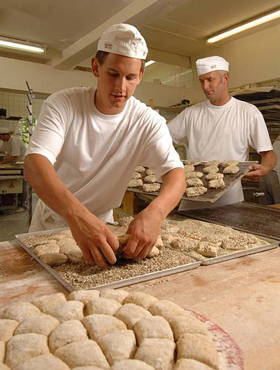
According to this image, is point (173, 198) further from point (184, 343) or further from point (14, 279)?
point (184, 343)

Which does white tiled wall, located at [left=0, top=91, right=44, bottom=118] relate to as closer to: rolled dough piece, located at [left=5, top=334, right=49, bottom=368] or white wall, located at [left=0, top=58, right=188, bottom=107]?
white wall, located at [left=0, top=58, right=188, bottom=107]

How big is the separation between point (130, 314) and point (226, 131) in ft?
7.77

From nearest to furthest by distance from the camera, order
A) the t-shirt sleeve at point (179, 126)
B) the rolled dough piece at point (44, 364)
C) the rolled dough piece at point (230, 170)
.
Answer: the rolled dough piece at point (44, 364)
the rolled dough piece at point (230, 170)
the t-shirt sleeve at point (179, 126)

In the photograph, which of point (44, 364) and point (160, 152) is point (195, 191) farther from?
point (44, 364)

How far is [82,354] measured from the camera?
60cm

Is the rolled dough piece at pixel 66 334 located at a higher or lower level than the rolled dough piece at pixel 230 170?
lower

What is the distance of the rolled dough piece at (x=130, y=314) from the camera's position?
0.72 metres

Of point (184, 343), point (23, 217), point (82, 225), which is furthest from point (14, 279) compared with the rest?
point (23, 217)

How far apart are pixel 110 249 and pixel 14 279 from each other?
1.08 feet

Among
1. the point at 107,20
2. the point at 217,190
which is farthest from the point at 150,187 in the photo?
the point at 107,20

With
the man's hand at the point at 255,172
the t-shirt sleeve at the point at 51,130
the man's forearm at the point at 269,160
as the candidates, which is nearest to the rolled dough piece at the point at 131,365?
the t-shirt sleeve at the point at 51,130

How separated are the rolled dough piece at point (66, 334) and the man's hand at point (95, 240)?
356 mm

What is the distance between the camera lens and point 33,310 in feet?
2.55

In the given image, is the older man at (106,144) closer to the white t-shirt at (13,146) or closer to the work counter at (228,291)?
the work counter at (228,291)
